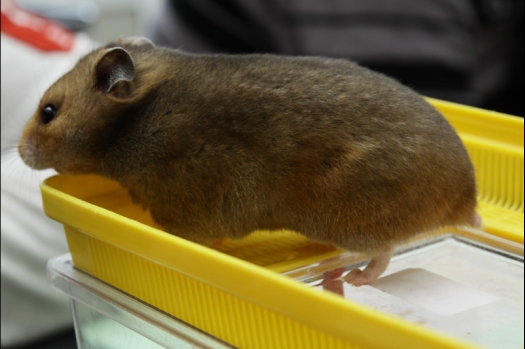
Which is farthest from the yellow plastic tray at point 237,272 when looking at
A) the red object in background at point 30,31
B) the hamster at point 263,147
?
the red object in background at point 30,31

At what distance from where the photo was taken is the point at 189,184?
53.1 inches

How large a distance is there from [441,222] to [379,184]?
21cm

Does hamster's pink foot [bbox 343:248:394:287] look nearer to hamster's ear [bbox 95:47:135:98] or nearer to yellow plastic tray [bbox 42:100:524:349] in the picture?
yellow plastic tray [bbox 42:100:524:349]

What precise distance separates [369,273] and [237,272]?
0.50m

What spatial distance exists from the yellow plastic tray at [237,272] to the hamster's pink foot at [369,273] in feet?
0.35

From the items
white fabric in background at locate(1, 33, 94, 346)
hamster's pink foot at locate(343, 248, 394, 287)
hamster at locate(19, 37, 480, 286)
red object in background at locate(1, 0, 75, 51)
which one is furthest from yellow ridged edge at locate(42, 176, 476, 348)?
red object in background at locate(1, 0, 75, 51)

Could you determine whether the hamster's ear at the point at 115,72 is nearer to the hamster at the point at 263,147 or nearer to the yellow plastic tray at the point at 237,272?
the hamster at the point at 263,147

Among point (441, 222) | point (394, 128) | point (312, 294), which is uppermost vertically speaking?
point (394, 128)

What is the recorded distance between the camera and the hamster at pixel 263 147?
4.18 ft

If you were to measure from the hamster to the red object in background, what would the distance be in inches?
41.8

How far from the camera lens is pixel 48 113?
149 centimetres

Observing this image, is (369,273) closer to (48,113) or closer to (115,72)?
(115,72)

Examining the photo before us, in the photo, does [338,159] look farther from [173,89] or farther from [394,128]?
[173,89]

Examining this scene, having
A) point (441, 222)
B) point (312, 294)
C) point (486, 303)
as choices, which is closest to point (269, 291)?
point (312, 294)
